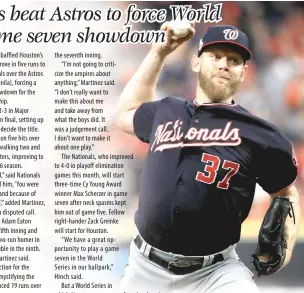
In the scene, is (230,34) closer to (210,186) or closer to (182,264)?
(210,186)

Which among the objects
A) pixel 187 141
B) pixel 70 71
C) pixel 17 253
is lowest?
pixel 17 253

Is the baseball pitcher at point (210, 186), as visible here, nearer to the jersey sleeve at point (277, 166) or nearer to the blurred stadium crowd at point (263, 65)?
the jersey sleeve at point (277, 166)

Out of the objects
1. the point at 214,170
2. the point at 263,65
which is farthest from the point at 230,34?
the point at 214,170

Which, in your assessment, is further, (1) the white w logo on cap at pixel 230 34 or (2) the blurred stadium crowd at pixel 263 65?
(2) the blurred stadium crowd at pixel 263 65

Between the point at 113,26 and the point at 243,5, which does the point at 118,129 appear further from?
the point at 243,5

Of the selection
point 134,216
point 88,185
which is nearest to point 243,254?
point 134,216

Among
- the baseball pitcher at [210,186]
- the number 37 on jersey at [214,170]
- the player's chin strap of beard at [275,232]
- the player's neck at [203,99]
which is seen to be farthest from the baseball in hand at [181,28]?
the player's chin strap of beard at [275,232]
